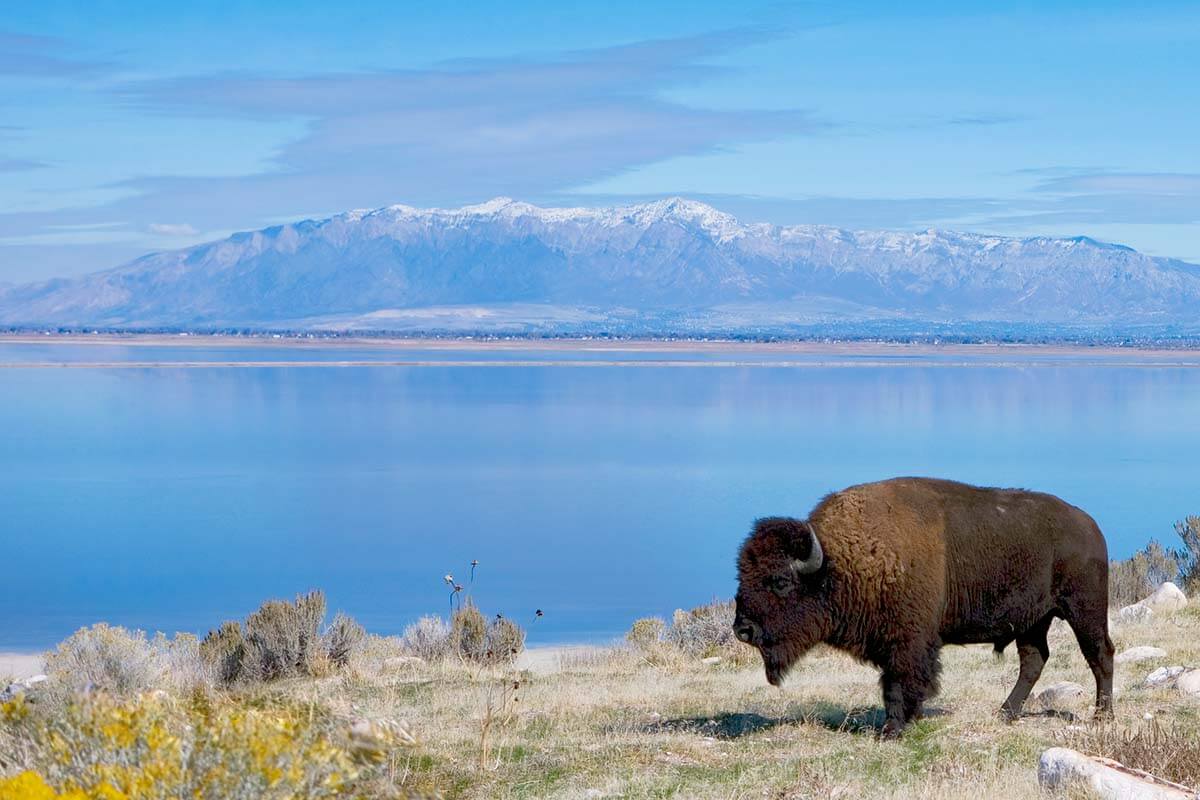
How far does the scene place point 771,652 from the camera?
940 centimetres

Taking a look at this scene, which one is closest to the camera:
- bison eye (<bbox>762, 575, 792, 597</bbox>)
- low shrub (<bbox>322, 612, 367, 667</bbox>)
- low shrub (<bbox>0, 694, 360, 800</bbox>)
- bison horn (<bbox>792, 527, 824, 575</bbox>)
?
low shrub (<bbox>0, 694, 360, 800</bbox>)

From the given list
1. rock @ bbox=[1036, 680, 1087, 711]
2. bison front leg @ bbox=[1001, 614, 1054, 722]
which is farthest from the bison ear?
rock @ bbox=[1036, 680, 1087, 711]

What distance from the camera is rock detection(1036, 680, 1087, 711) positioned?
1065 cm

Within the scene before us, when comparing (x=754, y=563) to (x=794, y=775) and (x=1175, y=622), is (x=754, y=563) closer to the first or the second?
(x=794, y=775)

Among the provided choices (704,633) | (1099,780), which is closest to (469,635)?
(704,633)

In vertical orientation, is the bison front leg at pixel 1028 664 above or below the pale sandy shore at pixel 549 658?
above

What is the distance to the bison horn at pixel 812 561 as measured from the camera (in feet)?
30.3

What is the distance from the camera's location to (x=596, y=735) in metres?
9.96

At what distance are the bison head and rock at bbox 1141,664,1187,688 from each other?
3606mm

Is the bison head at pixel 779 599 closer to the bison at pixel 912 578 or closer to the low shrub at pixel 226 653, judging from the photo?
the bison at pixel 912 578

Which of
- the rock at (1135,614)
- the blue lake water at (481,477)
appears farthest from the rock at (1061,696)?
the blue lake water at (481,477)

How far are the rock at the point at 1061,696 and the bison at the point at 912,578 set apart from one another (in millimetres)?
703

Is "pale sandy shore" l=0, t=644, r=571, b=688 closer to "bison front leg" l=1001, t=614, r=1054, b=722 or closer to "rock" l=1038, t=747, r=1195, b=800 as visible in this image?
"bison front leg" l=1001, t=614, r=1054, b=722

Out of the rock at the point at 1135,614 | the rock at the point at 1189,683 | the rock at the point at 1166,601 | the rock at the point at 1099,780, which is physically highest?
the rock at the point at 1099,780
